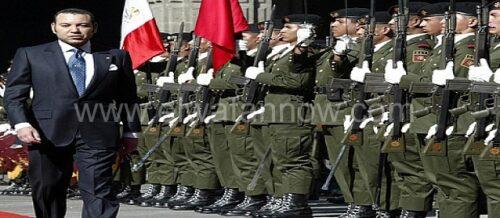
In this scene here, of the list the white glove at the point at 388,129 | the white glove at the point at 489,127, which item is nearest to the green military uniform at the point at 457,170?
the white glove at the point at 489,127

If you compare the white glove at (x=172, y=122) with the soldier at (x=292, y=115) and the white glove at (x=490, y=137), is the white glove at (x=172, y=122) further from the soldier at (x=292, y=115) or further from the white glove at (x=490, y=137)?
the white glove at (x=490, y=137)

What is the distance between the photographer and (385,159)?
12.8 m

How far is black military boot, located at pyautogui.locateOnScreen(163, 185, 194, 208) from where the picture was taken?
15640 millimetres

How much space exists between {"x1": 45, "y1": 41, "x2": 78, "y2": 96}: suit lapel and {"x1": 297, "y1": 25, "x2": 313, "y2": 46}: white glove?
11.2ft

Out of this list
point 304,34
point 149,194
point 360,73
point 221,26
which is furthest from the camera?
point 149,194

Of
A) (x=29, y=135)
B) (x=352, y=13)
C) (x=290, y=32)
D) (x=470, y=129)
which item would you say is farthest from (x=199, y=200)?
(x=29, y=135)

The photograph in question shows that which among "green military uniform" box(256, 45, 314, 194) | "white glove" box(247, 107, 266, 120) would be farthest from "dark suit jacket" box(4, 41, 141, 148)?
"white glove" box(247, 107, 266, 120)

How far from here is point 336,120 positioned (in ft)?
43.3

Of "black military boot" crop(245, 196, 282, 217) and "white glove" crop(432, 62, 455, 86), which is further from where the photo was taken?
"black military boot" crop(245, 196, 282, 217)

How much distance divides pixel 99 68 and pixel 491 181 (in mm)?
2485

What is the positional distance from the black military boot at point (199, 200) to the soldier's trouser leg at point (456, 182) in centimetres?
450

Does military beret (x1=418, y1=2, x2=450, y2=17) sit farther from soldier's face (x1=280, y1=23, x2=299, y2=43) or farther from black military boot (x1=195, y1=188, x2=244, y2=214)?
black military boot (x1=195, y1=188, x2=244, y2=214)

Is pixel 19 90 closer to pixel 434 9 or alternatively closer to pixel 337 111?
pixel 434 9

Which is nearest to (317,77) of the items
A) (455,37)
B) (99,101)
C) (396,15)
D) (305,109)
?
(305,109)
